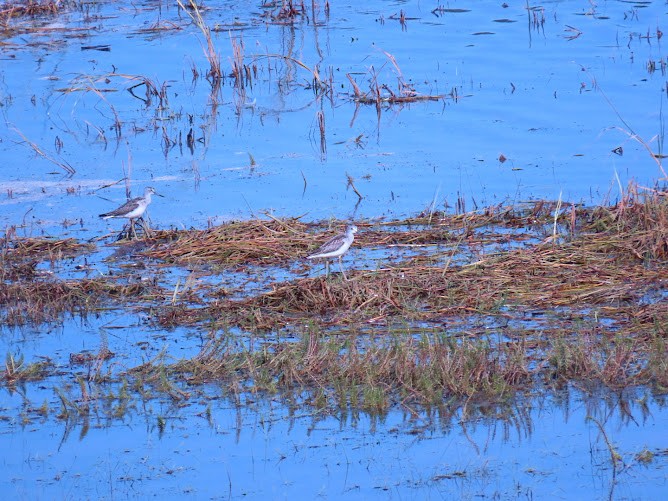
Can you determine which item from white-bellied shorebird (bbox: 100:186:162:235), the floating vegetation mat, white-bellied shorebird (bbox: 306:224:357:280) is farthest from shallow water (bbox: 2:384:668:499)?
white-bellied shorebird (bbox: 100:186:162:235)

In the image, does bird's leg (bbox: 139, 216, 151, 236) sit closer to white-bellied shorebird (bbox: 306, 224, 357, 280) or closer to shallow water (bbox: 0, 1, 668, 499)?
shallow water (bbox: 0, 1, 668, 499)

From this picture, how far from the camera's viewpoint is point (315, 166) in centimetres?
1373

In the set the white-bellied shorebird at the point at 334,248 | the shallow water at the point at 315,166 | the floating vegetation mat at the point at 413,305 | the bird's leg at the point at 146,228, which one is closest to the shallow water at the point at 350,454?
the shallow water at the point at 315,166

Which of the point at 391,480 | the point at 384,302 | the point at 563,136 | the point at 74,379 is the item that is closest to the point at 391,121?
the point at 563,136

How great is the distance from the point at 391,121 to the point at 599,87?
3.28 m

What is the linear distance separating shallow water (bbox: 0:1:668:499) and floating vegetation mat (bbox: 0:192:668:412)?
27cm

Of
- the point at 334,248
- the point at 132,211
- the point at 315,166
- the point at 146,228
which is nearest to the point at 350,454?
the point at 334,248

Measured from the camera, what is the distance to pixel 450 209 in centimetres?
1192

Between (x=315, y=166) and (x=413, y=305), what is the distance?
4.99 metres

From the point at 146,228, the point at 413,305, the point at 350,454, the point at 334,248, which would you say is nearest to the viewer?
the point at 350,454

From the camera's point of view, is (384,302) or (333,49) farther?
(333,49)

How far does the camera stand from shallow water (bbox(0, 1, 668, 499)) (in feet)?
22.5

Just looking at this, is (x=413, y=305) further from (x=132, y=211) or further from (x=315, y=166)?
(x=315, y=166)

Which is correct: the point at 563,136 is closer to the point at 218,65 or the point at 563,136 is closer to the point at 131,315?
the point at 218,65
